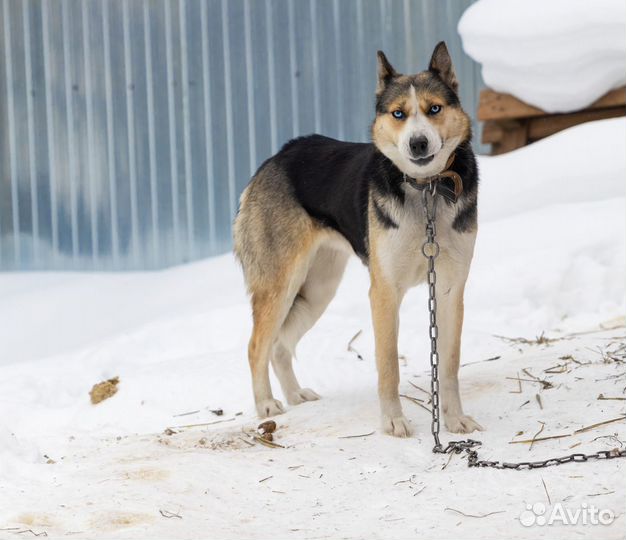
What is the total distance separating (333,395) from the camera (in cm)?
555

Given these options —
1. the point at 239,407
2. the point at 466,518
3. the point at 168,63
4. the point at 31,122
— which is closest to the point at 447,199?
the point at 466,518

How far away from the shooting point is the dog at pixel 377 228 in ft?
14.1

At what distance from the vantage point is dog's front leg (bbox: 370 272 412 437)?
4453mm

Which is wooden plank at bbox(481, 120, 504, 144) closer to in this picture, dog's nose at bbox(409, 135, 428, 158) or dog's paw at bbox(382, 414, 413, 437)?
dog's paw at bbox(382, 414, 413, 437)

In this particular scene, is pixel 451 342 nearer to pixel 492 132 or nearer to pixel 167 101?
pixel 492 132

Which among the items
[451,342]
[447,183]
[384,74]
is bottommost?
[451,342]

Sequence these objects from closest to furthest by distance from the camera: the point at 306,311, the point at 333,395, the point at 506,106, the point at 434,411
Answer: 1. the point at 434,411
2. the point at 306,311
3. the point at 333,395
4. the point at 506,106

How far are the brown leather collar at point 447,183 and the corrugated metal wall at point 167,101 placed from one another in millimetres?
4817

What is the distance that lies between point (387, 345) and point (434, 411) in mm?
445

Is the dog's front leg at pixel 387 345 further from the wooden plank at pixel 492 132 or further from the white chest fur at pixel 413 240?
the wooden plank at pixel 492 132

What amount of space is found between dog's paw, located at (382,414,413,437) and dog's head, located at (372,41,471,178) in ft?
3.50

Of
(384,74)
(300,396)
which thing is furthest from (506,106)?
(384,74)

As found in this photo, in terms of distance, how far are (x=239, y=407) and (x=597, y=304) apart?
2.54m

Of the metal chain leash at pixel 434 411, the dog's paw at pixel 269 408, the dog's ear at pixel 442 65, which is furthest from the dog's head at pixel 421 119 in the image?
the dog's paw at pixel 269 408
